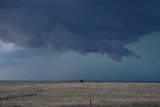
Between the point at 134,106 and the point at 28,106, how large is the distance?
12.4 meters

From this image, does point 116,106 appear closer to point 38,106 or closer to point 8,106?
point 38,106

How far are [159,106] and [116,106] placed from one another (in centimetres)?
439

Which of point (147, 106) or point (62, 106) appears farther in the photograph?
point (62, 106)

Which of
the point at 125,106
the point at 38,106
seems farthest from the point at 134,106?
the point at 38,106

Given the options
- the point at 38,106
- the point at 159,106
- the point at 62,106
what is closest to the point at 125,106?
the point at 159,106

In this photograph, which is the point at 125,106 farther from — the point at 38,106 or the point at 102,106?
the point at 38,106

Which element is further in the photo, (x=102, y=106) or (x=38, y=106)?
(x=38, y=106)

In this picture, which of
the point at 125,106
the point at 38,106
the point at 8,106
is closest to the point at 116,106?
the point at 125,106

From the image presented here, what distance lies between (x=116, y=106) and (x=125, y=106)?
0.99 meters

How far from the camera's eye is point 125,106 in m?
37.7

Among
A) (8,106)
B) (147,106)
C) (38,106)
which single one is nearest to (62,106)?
(38,106)

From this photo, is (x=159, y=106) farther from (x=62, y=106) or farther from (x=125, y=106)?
(x=62, y=106)

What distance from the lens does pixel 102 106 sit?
38469 millimetres

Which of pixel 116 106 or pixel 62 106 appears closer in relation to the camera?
pixel 116 106
